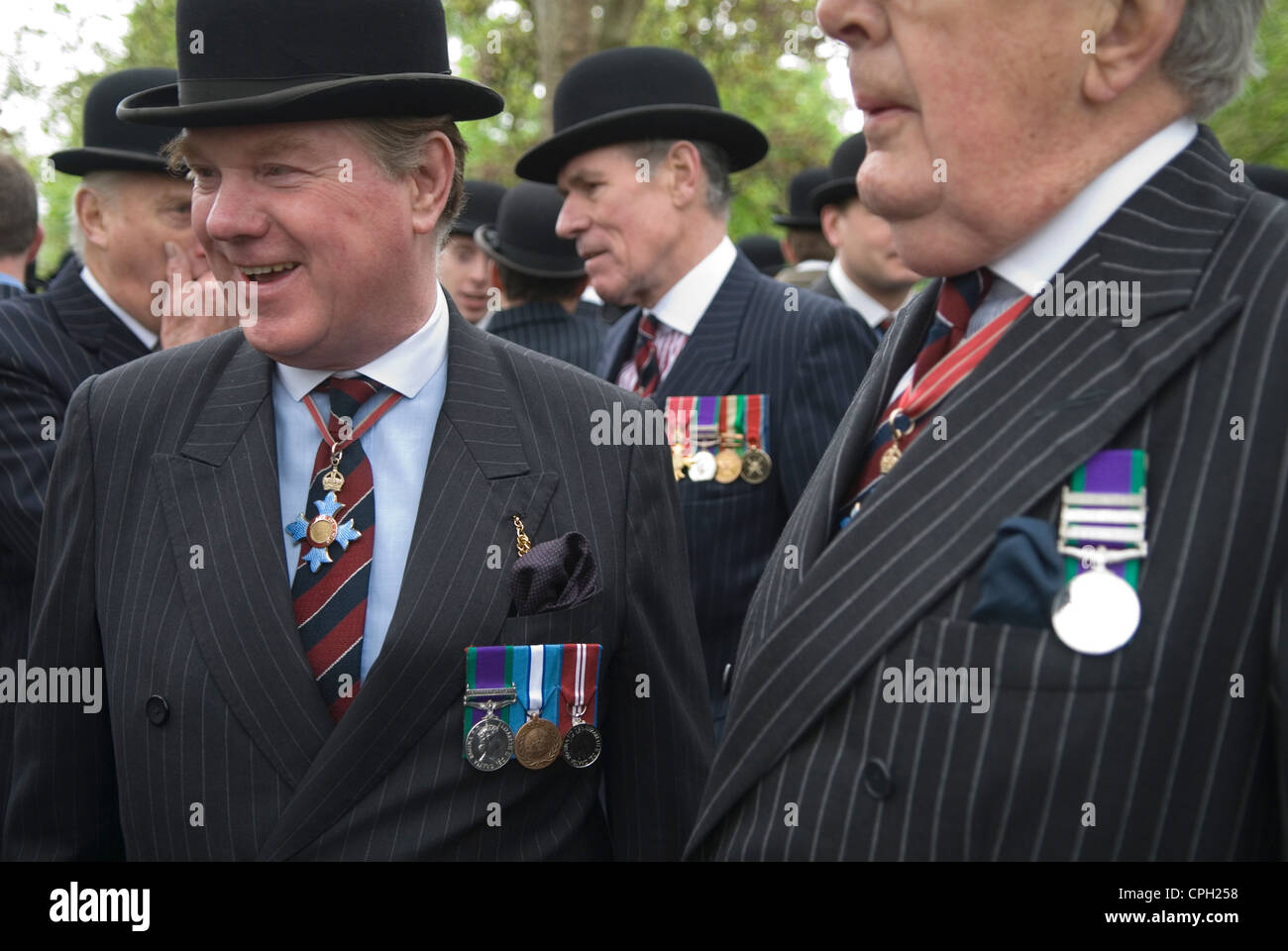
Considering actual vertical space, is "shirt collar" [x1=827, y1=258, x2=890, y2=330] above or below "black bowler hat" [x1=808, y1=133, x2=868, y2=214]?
below

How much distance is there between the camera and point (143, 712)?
2217 millimetres

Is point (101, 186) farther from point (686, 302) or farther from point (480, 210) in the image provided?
point (480, 210)

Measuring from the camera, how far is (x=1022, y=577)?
4.85 feet

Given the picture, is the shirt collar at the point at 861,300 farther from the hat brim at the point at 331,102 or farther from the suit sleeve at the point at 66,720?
the suit sleeve at the point at 66,720

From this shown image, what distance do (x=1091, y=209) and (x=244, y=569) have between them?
1.50m

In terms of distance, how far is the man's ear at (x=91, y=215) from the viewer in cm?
392

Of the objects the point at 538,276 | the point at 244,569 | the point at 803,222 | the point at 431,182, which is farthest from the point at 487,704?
the point at 803,222

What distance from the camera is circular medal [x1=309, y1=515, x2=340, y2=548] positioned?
228cm

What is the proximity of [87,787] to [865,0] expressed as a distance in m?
1.93

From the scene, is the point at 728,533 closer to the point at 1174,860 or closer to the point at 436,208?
the point at 436,208

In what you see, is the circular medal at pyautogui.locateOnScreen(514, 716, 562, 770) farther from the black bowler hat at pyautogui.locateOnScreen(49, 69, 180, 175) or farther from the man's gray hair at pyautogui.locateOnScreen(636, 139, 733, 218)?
the man's gray hair at pyautogui.locateOnScreen(636, 139, 733, 218)

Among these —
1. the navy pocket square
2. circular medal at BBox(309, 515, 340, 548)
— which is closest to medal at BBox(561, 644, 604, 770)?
circular medal at BBox(309, 515, 340, 548)

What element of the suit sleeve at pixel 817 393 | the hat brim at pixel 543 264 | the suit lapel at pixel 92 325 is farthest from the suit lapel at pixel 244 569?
the hat brim at pixel 543 264

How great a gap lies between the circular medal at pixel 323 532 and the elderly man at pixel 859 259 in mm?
3897
